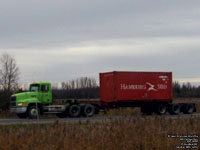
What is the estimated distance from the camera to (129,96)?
111 feet

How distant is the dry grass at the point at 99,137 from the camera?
1123 centimetres

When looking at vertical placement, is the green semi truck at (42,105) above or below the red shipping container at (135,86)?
below

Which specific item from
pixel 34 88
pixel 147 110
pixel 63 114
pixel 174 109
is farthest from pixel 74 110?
pixel 174 109

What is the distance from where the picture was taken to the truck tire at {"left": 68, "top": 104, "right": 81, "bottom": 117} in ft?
106

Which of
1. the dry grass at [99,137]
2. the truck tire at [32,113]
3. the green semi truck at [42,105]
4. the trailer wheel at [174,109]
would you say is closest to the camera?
the dry grass at [99,137]

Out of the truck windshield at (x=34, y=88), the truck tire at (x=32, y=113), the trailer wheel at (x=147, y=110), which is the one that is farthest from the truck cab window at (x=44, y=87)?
the trailer wheel at (x=147, y=110)

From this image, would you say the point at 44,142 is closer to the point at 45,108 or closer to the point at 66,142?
the point at 66,142

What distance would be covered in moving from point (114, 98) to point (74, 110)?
11.0ft

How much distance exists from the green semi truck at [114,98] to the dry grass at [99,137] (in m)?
18.4

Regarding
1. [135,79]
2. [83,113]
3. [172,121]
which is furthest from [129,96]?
[172,121]

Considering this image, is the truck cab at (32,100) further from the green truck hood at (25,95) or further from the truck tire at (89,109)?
the truck tire at (89,109)

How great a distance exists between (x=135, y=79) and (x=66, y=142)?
23.5 metres

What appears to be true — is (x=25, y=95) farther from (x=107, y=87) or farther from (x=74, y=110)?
(x=107, y=87)

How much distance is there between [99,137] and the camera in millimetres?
11805
